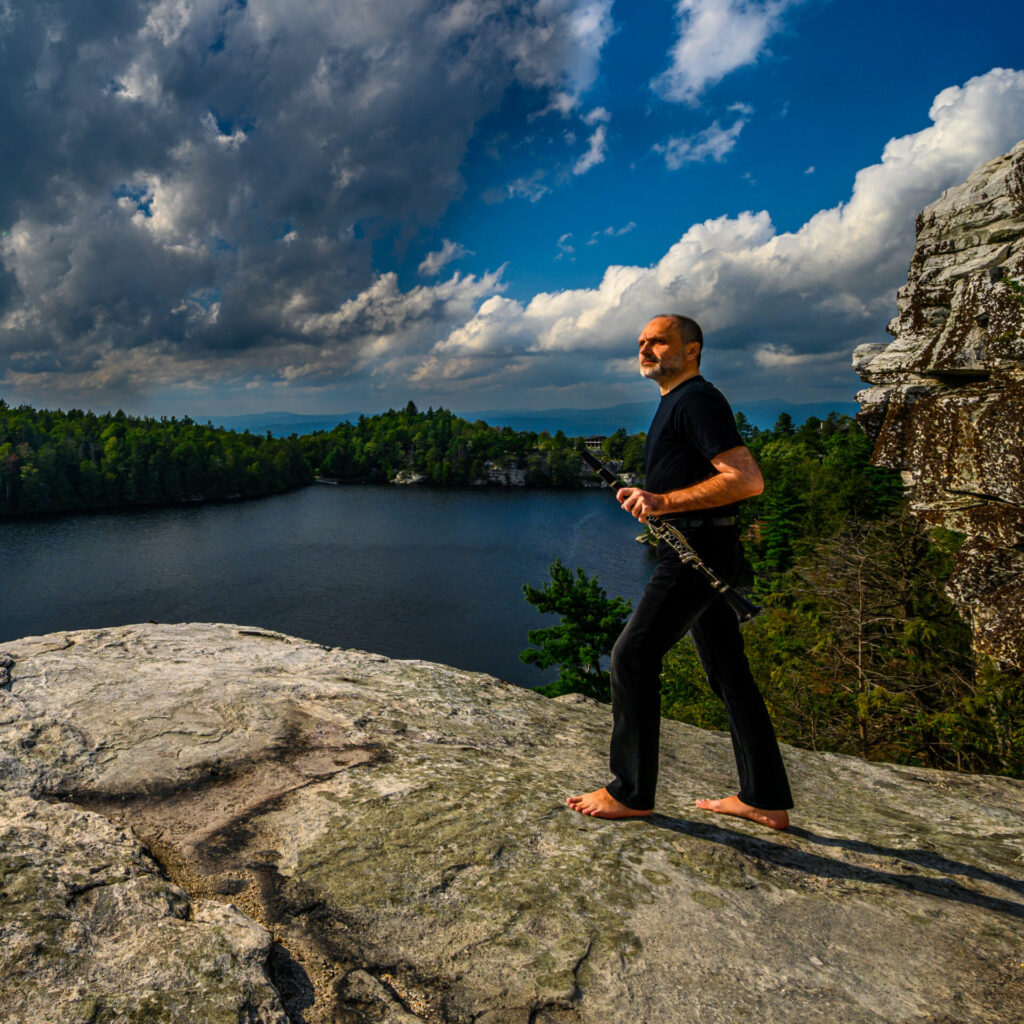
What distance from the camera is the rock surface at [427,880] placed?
2350 millimetres

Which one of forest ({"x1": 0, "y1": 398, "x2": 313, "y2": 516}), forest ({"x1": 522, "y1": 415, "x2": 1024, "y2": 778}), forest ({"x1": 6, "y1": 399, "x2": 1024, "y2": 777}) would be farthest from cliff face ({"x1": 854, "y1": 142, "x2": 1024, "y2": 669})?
forest ({"x1": 0, "y1": 398, "x2": 313, "y2": 516})

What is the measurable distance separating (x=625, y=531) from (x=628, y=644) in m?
91.7

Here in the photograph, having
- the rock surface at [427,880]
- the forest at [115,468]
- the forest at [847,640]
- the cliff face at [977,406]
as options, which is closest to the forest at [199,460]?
the forest at [115,468]

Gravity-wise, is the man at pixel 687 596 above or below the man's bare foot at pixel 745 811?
above

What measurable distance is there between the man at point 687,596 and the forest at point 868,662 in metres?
8.65

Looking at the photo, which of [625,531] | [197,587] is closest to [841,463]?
→ [625,531]

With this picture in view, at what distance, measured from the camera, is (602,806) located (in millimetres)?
3871

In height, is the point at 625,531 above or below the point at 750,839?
below

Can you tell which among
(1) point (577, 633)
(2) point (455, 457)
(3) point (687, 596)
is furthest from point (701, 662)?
(2) point (455, 457)

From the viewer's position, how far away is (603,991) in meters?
2.46

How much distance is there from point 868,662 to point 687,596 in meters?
15.9

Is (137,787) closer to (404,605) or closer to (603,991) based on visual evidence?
(603,991)

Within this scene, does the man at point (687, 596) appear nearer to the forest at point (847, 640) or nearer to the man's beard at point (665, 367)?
the man's beard at point (665, 367)

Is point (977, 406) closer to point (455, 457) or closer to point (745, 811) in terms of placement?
point (745, 811)
